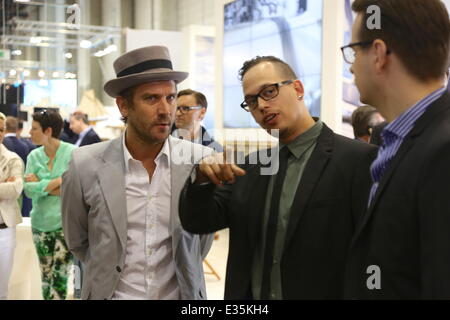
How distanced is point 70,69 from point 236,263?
1.20m

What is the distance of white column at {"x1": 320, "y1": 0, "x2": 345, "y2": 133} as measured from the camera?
324 centimetres

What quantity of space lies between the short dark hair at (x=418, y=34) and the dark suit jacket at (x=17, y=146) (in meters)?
3.64

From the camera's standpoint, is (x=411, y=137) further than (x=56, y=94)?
No

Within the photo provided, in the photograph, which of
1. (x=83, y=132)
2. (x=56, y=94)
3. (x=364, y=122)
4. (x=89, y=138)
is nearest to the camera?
(x=56, y=94)

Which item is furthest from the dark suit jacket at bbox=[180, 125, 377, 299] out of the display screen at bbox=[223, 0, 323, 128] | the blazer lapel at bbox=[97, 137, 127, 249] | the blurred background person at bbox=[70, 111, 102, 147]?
the blurred background person at bbox=[70, 111, 102, 147]

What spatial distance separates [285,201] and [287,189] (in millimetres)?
28

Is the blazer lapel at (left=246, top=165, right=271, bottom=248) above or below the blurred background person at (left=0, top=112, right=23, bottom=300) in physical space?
above

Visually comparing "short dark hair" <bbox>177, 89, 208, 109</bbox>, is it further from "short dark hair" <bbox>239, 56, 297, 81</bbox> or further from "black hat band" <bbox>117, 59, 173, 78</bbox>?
"short dark hair" <bbox>239, 56, 297, 81</bbox>

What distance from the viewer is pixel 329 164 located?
1.09 metres

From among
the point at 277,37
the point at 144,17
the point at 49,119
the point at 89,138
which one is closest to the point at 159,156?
the point at 49,119

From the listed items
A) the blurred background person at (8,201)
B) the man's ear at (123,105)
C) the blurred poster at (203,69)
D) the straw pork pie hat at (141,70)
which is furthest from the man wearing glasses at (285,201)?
the blurred poster at (203,69)

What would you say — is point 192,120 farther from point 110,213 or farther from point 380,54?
point 380,54

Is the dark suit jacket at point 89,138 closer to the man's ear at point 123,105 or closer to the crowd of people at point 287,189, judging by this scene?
the crowd of people at point 287,189

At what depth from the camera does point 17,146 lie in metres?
4.11
